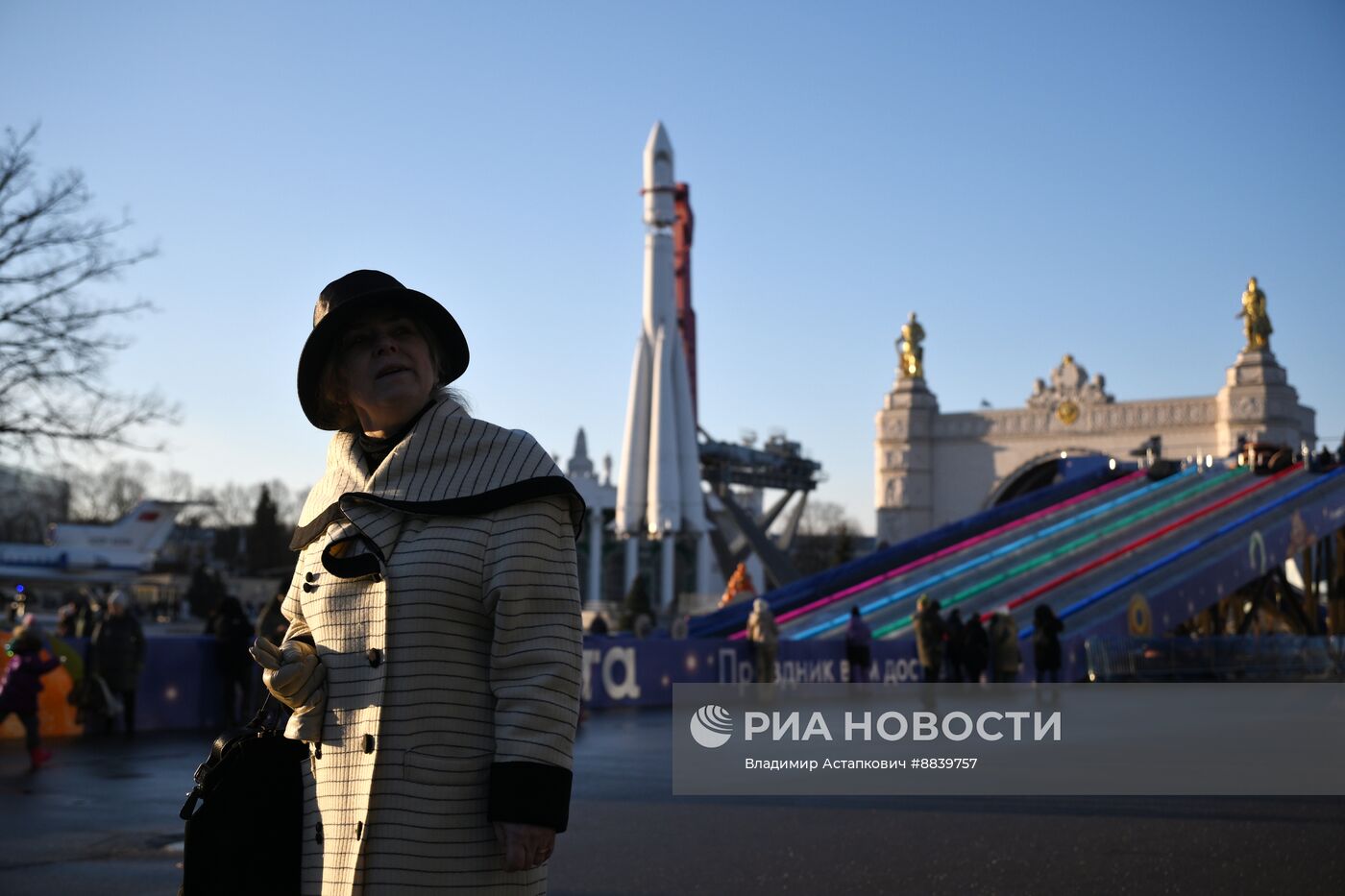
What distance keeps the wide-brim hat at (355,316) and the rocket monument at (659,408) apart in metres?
47.2

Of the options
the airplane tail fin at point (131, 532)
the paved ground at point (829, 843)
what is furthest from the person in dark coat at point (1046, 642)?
the airplane tail fin at point (131, 532)

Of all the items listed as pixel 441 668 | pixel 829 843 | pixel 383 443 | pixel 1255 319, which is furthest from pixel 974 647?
pixel 1255 319

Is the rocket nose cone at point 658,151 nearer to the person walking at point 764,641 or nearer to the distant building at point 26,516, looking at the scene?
the person walking at point 764,641

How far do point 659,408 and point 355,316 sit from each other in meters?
47.3

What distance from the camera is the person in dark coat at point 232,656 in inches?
661

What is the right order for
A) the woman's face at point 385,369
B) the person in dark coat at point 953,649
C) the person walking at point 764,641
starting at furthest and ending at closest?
the person in dark coat at point 953,649 < the person walking at point 764,641 < the woman's face at point 385,369

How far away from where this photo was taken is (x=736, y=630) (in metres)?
31.2

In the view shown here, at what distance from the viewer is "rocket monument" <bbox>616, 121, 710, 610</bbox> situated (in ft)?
168

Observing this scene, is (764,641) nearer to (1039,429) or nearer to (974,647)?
(974,647)

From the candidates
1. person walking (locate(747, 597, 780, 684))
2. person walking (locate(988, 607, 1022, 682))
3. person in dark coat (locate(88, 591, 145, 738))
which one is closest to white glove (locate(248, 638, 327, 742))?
person in dark coat (locate(88, 591, 145, 738))

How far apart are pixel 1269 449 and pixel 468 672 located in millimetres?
38113

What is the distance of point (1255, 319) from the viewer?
54.5 meters

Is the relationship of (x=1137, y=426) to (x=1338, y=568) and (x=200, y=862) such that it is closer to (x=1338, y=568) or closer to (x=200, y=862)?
(x=1338, y=568)

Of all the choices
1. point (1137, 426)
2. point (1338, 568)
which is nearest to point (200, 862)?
point (1338, 568)
